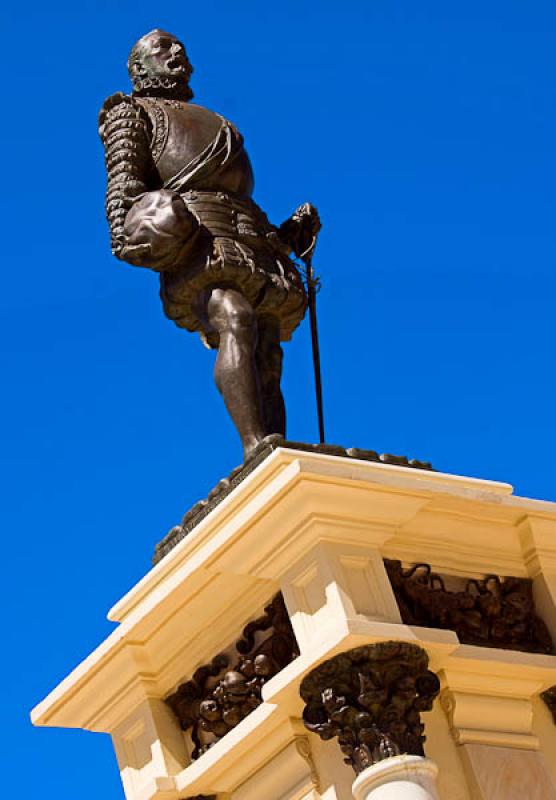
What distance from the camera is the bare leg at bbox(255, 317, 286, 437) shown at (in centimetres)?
1013

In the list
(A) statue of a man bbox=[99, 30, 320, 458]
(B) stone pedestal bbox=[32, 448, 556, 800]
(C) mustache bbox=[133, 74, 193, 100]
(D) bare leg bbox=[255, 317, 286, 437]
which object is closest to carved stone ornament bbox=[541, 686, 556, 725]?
(B) stone pedestal bbox=[32, 448, 556, 800]

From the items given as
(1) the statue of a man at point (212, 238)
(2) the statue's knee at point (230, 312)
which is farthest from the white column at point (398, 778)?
(2) the statue's knee at point (230, 312)

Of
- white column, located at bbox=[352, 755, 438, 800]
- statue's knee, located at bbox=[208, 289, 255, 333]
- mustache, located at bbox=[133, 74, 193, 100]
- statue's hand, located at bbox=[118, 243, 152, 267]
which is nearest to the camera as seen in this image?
white column, located at bbox=[352, 755, 438, 800]

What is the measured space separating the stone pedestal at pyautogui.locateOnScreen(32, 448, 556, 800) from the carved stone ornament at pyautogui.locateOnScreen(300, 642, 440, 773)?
0.03m

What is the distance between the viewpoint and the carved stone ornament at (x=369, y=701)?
8.18m

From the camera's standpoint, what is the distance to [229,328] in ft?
32.0

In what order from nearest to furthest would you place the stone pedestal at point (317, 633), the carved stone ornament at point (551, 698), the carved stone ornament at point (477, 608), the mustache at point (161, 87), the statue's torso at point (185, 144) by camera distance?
the stone pedestal at point (317, 633)
the carved stone ornament at point (477, 608)
the carved stone ornament at point (551, 698)
the statue's torso at point (185, 144)
the mustache at point (161, 87)

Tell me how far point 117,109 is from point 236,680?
3533 millimetres

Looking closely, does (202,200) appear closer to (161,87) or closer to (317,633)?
(161,87)

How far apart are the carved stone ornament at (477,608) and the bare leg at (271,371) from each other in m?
1.54

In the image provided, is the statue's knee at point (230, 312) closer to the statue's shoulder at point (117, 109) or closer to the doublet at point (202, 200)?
the doublet at point (202, 200)

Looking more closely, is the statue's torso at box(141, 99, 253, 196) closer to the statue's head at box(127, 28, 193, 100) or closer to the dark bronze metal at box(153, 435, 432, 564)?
the statue's head at box(127, 28, 193, 100)

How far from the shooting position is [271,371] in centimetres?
1018

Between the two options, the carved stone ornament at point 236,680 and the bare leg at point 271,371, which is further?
the bare leg at point 271,371
